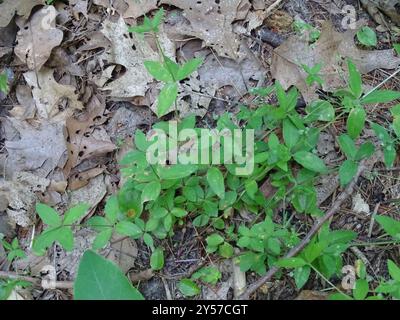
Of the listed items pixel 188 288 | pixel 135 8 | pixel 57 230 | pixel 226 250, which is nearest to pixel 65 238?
pixel 57 230

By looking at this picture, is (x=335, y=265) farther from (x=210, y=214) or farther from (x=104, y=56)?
(x=104, y=56)

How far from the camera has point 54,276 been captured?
219cm

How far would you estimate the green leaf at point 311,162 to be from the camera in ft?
6.81

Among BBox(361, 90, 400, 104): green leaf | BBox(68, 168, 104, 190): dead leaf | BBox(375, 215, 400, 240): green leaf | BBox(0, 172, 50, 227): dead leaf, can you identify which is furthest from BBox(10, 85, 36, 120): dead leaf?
BBox(375, 215, 400, 240): green leaf

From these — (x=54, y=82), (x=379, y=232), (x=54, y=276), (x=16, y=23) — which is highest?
(x=16, y=23)

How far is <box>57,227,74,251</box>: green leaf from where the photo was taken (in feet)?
6.21

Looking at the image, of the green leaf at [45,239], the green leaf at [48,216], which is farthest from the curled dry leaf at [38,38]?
the green leaf at [45,239]

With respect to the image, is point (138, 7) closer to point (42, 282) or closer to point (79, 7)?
point (79, 7)

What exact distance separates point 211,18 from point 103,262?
1528 mm

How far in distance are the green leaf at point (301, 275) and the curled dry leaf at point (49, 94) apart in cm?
141

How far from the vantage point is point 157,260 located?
2.11 metres

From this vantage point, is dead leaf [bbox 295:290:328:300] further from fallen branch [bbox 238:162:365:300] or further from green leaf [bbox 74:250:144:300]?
green leaf [bbox 74:250:144:300]

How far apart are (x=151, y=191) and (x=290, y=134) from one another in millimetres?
681
